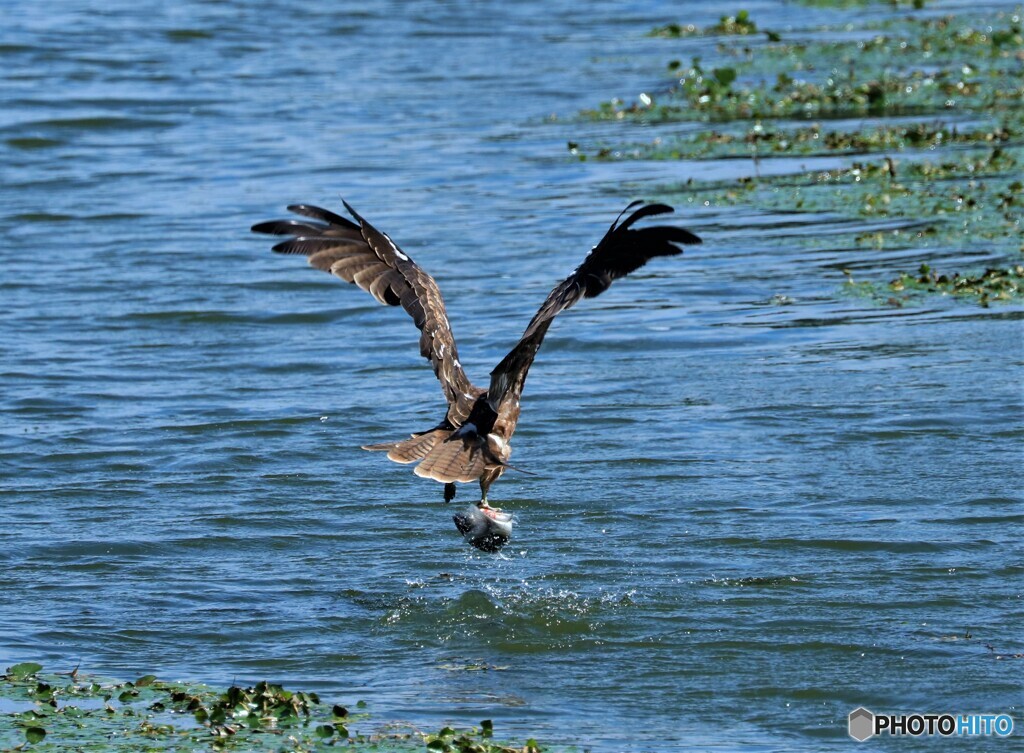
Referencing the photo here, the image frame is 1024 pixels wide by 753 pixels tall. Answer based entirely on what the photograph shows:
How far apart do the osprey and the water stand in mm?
635

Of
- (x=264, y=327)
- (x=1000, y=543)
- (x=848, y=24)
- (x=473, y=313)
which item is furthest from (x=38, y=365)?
(x=848, y=24)

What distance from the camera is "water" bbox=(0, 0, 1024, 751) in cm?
606

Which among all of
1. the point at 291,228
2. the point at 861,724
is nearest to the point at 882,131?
the point at 291,228

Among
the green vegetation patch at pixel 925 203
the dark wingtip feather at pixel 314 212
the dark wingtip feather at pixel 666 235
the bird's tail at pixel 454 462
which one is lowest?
the green vegetation patch at pixel 925 203

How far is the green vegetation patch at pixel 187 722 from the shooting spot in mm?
5246

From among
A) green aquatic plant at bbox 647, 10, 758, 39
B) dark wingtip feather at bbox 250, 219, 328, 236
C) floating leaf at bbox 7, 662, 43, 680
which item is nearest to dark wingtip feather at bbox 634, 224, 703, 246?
dark wingtip feather at bbox 250, 219, 328, 236

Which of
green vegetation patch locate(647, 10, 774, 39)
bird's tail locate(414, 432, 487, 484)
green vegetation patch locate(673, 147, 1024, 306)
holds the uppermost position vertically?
bird's tail locate(414, 432, 487, 484)

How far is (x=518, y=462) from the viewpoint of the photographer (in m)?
8.42

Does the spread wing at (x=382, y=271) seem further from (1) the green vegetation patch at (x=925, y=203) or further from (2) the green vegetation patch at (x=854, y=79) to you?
(2) the green vegetation patch at (x=854, y=79)

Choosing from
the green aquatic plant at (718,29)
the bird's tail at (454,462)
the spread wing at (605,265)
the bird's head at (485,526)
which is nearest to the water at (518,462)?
the bird's head at (485,526)

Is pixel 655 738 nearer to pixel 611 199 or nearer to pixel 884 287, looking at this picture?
pixel 884 287

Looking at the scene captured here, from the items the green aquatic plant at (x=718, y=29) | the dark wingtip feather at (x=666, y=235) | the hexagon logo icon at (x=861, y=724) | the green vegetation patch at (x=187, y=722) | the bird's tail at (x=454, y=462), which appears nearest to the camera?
the green vegetation patch at (x=187, y=722)

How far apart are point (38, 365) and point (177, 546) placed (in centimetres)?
343

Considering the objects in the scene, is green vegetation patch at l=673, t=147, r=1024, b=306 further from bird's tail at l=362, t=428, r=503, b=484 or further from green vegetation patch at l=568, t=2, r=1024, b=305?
bird's tail at l=362, t=428, r=503, b=484
